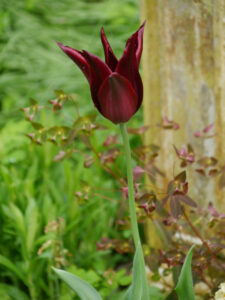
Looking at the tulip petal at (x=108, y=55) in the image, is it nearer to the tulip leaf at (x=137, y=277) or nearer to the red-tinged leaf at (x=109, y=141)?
the tulip leaf at (x=137, y=277)

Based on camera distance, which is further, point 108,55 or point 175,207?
point 175,207

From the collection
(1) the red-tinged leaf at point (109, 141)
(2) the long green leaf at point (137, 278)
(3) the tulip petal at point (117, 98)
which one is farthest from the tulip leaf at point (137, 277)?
(1) the red-tinged leaf at point (109, 141)

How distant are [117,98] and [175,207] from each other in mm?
506

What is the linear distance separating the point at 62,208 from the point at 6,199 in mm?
228

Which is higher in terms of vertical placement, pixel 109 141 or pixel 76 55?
pixel 76 55

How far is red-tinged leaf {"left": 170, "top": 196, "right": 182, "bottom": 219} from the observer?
54.7 inches

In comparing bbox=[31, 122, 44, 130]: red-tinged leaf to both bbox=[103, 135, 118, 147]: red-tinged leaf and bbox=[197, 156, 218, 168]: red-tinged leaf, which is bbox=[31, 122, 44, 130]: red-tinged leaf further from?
bbox=[197, 156, 218, 168]: red-tinged leaf

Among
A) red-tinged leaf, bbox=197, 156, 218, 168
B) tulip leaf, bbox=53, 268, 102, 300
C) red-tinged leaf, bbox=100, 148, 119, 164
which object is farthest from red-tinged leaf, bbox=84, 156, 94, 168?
tulip leaf, bbox=53, 268, 102, 300

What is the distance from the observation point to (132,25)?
149 inches

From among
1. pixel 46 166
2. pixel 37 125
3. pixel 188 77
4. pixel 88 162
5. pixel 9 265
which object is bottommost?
pixel 9 265

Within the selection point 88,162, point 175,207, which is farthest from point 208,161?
point 88,162

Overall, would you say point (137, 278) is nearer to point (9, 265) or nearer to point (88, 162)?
point (88, 162)

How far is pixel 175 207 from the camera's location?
1392mm

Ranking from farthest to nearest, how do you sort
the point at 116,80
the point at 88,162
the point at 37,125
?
the point at 88,162, the point at 37,125, the point at 116,80
